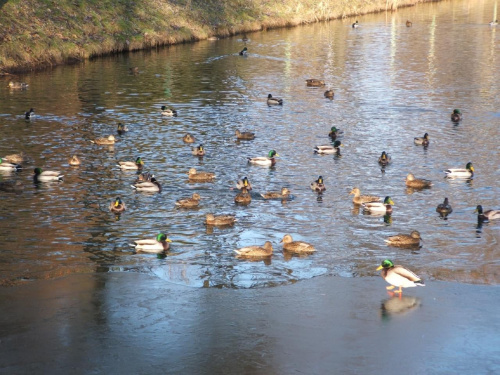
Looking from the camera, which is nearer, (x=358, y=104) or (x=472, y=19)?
(x=358, y=104)

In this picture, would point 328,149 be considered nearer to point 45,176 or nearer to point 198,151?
point 198,151

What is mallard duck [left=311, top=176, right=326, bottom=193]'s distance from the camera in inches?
976

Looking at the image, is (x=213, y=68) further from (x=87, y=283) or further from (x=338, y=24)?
(x=87, y=283)

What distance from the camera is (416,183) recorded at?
25.3 meters

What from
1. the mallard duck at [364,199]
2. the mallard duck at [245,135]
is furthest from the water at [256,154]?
the mallard duck at [364,199]

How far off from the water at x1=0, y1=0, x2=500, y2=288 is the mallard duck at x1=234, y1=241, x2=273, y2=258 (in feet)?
0.89

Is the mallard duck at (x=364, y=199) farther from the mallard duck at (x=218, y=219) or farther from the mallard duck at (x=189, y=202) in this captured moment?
the mallard duck at (x=189, y=202)

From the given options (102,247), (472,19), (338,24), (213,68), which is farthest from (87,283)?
(472,19)

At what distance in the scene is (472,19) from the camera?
75188 mm

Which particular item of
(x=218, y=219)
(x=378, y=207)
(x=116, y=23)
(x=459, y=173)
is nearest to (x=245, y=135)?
(x=459, y=173)

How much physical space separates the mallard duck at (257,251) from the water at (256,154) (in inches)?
10.7

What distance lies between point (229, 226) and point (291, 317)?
6239mm

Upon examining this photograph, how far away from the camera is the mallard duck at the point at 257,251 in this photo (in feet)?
62.4

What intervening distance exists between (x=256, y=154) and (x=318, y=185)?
550cm
